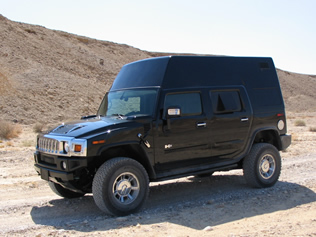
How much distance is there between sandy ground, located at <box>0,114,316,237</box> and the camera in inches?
199

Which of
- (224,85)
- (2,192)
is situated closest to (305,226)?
(224,85)

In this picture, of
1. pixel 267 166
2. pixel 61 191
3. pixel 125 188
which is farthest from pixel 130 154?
pixel 267 166

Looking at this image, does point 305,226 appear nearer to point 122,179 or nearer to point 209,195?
point 209,195

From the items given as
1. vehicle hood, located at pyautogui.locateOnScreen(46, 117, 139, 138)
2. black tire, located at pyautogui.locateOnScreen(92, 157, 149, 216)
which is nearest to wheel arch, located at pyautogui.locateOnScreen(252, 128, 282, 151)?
black tire, located at pyautogui.locateOnScreen(92, 157, 149, 216)

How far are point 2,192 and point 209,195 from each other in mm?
4271

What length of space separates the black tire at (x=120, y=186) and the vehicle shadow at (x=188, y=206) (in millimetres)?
177

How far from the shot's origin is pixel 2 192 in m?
7.49

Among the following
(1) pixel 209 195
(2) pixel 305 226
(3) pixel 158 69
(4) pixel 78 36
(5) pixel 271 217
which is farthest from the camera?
(4) pixel 78 36

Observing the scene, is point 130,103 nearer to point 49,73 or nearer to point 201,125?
point 201,125

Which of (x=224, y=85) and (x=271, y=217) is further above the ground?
(x=224, y=85)

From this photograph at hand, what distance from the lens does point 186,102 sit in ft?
21.6

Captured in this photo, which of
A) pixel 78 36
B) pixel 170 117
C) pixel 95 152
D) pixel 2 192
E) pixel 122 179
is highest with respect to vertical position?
pixel 78 36

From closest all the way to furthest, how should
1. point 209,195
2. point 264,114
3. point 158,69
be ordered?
point 158,69 → point 209,195 → point 264,114

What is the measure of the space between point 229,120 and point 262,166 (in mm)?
1359
